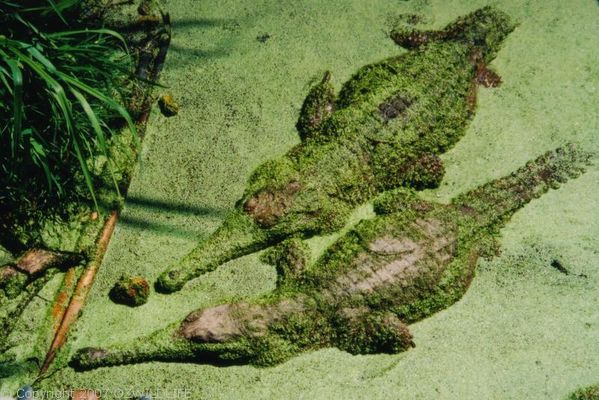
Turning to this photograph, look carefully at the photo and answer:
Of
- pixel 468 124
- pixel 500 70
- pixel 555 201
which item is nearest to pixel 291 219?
pixel 468 124

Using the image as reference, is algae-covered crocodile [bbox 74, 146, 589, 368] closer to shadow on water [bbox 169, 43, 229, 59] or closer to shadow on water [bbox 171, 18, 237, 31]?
shadow on water [bbox 169, 43, 229, 59]

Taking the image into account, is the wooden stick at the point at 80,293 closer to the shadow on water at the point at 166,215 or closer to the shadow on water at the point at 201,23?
the shadow on water at the point at 166,215

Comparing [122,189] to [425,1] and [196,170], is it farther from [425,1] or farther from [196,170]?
[425,1]

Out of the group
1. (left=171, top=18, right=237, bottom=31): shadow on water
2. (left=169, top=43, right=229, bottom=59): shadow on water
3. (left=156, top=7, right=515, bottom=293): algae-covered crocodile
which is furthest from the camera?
(left=171, top=18, right=237, bottom=31): shadow on water

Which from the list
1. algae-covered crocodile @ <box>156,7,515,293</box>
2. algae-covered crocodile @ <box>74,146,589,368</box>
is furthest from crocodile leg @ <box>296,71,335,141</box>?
algae-covered crocodile @ <box>74,146,589,368</box>

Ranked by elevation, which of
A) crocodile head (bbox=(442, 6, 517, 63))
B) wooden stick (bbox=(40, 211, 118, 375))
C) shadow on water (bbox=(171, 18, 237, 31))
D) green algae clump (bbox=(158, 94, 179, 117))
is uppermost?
crocodile head (bbox=(442, 6, 517, 63))
